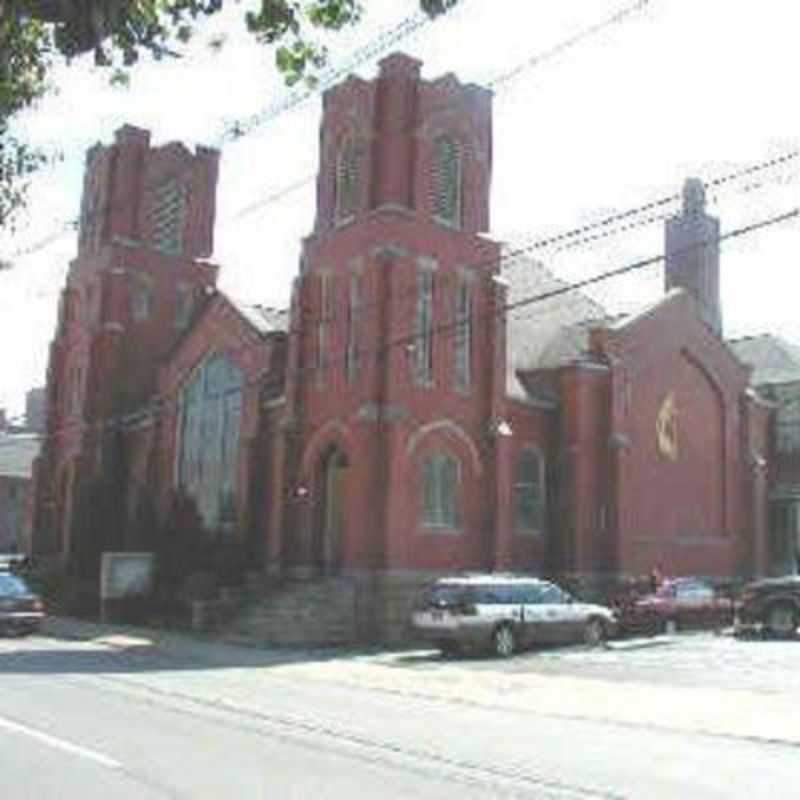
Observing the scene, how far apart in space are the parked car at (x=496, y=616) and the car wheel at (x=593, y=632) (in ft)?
0.14

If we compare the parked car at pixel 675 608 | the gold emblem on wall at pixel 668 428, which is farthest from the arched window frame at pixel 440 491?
the gold emblem on wall at pixel 668 428

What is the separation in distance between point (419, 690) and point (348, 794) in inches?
472

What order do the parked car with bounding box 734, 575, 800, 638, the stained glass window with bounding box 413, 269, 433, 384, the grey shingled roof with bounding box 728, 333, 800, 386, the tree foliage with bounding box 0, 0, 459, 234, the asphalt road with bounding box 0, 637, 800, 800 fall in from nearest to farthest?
1. the tree foliage with bounding box 0, 0, 459, 234
2. the asphalt road with bounding box 0, 637, 800, 800
3. the parked car with bounding box 734, 575, 800, 638
4. the stained glass window with bounding box 413, 269, 433, 384
5. the grey shingled roof with bounding box 728, 333, 800, 386

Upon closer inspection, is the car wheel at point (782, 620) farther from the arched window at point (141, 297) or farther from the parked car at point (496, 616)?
the arched window at point (141, 297)

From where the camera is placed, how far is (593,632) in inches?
1331

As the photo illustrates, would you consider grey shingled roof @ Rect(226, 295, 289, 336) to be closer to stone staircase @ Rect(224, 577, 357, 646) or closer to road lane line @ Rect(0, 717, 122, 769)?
stone staircase @ Rect(224, 577, 357, 646)

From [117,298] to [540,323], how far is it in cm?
1472

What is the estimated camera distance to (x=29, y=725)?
16234 millimetres

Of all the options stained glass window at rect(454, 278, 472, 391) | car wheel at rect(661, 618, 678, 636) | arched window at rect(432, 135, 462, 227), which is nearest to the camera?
car wheel at rect(661, 618, 678, 636)

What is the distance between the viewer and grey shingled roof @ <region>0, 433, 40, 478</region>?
82.8m

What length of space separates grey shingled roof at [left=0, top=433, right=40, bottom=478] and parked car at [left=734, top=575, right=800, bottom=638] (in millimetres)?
53566

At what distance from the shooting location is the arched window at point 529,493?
42500 mm

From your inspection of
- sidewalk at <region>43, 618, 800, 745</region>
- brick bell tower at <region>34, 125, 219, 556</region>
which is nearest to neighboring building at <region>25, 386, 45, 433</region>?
brick bell tower at <region>34, 125, 219, 556</region>

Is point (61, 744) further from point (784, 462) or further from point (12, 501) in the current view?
point (12, 501)
